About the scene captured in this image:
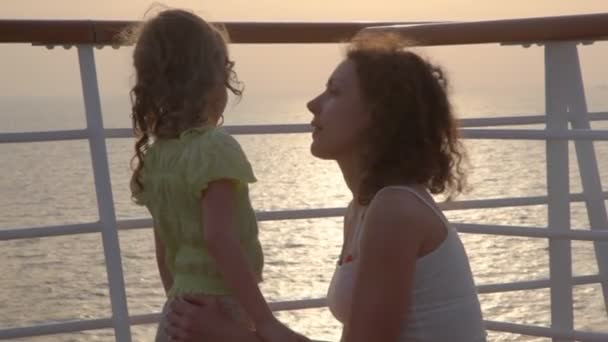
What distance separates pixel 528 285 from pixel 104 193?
1.05 meters

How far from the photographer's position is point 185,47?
7.15ft

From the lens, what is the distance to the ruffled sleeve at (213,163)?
6.88ft

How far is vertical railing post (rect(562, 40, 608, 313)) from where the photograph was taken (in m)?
2.62

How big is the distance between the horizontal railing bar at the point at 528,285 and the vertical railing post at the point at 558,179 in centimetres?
8

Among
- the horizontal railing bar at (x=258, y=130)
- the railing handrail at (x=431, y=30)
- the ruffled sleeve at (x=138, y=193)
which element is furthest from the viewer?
the horizontal railing bar at (x=258, y=130)

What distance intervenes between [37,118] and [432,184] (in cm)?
5785

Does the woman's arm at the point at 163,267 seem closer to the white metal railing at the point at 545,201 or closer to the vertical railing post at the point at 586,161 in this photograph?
the white metal railing at the point at 545,201

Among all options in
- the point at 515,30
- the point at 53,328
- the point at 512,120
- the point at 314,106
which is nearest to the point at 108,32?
the point at 53,328

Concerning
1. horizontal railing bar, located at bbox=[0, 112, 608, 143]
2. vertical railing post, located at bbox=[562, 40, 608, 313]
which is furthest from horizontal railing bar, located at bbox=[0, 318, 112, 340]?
vertical railing post, located at bbox=[562, 40, 608, 313]

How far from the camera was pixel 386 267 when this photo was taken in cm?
183

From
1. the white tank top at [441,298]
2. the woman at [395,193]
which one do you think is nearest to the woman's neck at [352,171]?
the woman at [395,193]

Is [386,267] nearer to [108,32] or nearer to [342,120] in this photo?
[342,120]

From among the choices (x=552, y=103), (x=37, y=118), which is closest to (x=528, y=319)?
(x=552, y=103)

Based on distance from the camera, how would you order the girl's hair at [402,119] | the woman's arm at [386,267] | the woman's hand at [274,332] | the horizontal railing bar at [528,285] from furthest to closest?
1. the horizontal railing bar at [528,285]
2. the woman's hand at [274,332]
3. the girl's hair at [402,119]
4. the woman's arm at [386,267]
